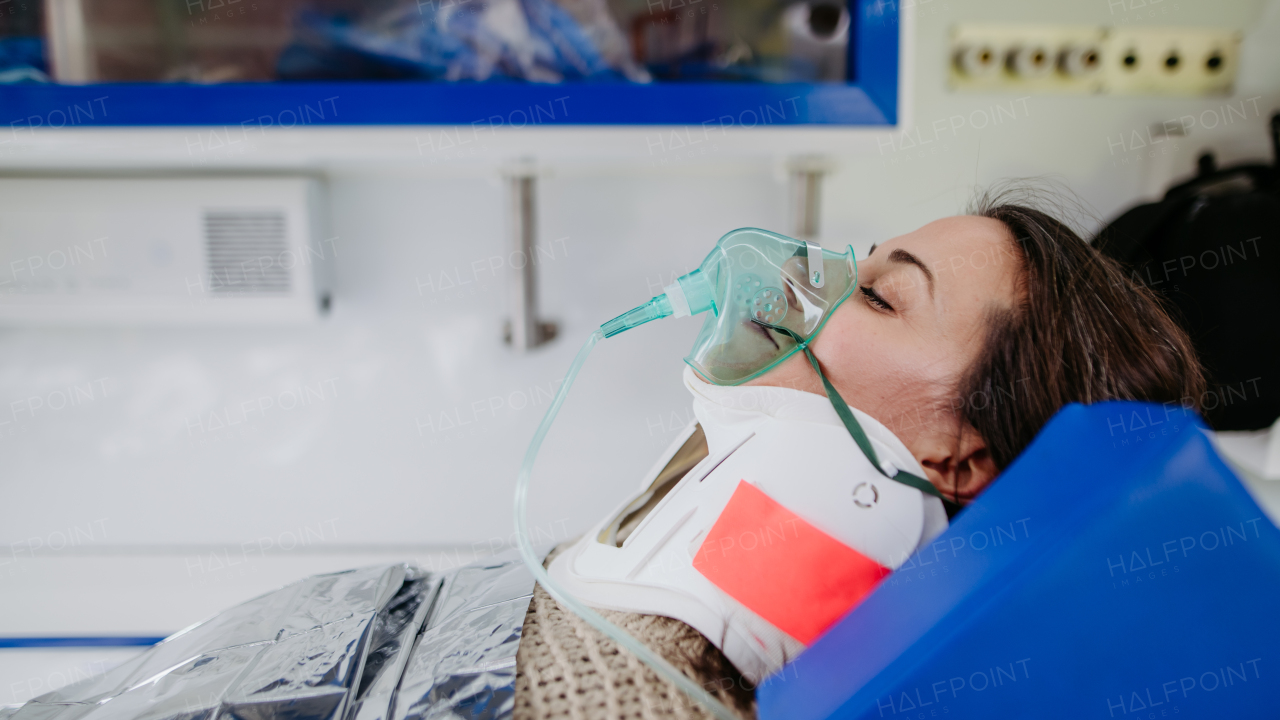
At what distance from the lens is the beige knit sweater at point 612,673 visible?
57cm

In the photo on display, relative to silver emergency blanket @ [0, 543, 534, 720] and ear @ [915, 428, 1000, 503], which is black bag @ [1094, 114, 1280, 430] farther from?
silver emergency blanket @ [0, 543, 534, 720]

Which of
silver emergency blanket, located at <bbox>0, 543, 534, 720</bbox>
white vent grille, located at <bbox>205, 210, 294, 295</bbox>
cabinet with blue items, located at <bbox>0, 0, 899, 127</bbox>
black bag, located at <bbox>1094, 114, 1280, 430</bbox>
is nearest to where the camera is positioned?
silver emergency blanket, located at <bbox>0, 543, 534, 720</bbox>

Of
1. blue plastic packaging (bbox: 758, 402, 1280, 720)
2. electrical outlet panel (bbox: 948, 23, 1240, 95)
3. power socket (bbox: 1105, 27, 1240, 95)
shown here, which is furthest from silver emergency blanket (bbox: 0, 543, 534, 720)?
power socket (bbox: 1105, 27, 1240, 95)

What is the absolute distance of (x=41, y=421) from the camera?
4.30 ft

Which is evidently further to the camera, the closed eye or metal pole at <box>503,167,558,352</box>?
metal pole at <box>503,167,558,352</box>

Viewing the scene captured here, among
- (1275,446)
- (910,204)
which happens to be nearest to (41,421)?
(910,204)

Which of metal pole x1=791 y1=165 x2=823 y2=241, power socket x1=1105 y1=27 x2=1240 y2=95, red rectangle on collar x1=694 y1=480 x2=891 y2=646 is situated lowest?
red rectangle on collar x1=694 y1=480 x2=891 y2=646

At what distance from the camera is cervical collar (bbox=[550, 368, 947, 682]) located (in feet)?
2.12

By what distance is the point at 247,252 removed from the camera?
1.20 meters

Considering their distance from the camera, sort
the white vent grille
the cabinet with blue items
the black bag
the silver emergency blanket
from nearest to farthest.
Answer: the silver emergency blanket
the cabinet with blue items
the black bag
the white vent grille

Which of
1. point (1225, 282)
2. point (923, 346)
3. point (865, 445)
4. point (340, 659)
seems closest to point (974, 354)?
point (923, 346)

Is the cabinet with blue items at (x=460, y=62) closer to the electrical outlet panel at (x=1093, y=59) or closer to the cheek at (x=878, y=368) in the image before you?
the cheek at (x=878, y=368)

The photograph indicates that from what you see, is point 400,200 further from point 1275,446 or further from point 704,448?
point 1275,446

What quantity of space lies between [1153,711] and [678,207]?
1031 mm
